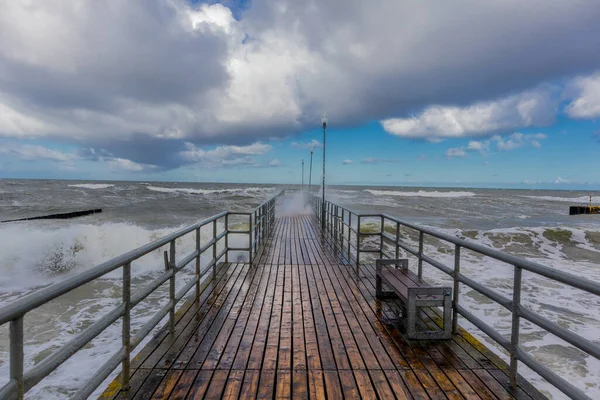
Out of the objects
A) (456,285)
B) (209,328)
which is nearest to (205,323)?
(209,328)

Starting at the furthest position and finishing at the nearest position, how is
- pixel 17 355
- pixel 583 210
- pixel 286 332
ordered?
pixel 583 210, pixel 286 332, pixel 17 355

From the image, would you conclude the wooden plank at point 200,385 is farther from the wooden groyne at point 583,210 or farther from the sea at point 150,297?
the wooden groyne at point 583,210

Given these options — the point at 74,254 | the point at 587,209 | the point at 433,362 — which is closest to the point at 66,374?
the point at 433,362

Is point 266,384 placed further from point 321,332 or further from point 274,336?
point 321,332

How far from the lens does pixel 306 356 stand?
291 cm

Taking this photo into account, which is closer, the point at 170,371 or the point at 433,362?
the point at 170,371

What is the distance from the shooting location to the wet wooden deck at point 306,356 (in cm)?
241

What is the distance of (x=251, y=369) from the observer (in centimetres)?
269

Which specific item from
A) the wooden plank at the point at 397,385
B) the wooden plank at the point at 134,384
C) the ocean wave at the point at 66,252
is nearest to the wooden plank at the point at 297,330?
the wooden plank at the point at 397,385

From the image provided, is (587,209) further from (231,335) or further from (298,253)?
(231,335)

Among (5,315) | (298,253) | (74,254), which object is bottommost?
(74,254)

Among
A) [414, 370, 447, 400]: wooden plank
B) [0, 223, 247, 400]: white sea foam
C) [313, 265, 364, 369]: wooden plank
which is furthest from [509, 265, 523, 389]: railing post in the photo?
[0, 223, 247, 400]: white sea foam

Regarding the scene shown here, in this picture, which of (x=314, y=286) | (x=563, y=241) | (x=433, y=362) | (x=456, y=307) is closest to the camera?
(x=433, y=362)

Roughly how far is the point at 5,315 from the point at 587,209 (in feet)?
151
